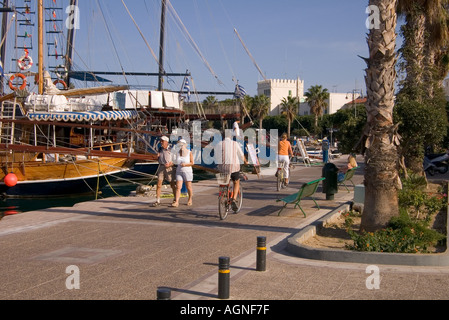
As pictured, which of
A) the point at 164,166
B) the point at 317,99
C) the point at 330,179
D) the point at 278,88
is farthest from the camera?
the point at 278,88

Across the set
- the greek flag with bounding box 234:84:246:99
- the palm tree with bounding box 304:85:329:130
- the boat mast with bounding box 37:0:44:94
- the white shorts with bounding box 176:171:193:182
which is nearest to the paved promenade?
the white shorts with bounding box 176:171:193:182

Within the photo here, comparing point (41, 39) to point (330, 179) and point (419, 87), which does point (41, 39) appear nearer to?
point (330, 179)

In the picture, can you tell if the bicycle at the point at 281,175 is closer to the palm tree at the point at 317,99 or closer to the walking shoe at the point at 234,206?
the walking shoe at the point at 234,206

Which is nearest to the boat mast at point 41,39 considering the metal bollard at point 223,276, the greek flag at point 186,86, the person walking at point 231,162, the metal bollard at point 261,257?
the greek flag at point 186,86

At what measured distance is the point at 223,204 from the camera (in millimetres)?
11141

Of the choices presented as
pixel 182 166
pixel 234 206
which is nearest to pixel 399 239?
pixel 234 206

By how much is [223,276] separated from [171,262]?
204 cm

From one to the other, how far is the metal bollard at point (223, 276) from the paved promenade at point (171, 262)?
16cm

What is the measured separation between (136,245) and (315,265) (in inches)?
125

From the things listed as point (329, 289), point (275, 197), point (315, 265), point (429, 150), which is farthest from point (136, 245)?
point (429, 150)

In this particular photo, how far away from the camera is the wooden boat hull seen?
870 inches

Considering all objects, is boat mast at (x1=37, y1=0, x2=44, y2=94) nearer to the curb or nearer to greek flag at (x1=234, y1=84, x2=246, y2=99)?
greek flag at (x1=234, y1=84, x2=246, y2=99)

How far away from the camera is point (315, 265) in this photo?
728 cm

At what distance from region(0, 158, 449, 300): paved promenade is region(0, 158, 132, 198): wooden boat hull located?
33.5 ft
